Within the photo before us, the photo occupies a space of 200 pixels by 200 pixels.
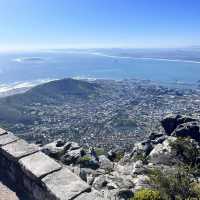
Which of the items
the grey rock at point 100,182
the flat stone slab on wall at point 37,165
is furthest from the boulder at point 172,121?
the flat stone slab on wall at point 37,165

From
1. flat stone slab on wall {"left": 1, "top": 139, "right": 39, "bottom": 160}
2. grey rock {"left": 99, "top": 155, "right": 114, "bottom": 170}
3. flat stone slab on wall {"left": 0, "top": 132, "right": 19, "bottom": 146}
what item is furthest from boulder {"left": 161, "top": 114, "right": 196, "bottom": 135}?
flat stone slab on wall {"left": 1, "top": 139, "right": 39, "bottom": 160}

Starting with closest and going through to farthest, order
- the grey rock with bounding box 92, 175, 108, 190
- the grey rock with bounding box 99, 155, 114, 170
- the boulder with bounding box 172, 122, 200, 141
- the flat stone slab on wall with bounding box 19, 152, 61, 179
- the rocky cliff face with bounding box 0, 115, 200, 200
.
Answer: the rocky cliff face with bounding box 0, 115, 200, 200 → the flat stone slab on wall with bounding box 19, 152, 61, 179 → the grey rock with bounding box 92, 175, 108, 190 → the grey rock with bounding box 99, 155, 114, 170 → the boulder with bounding box 172, 122, 200, 141

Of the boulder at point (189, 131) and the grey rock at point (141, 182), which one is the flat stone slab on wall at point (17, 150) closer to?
the grey rock at point (141, 182)

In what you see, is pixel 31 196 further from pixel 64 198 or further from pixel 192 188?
pixel 192 188

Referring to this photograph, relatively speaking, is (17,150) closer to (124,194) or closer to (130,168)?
(124,194)

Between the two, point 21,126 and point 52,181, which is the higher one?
point 52,181

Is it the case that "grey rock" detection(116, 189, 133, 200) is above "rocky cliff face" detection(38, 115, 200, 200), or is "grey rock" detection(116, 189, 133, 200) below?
above

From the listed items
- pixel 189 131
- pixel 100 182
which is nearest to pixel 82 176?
pixel 100 182

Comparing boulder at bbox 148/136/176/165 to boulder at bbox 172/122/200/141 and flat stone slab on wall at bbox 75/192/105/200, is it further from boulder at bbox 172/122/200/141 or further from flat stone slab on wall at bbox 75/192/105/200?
boulder at bbox 172/122/200/141

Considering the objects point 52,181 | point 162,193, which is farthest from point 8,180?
point 162,193
